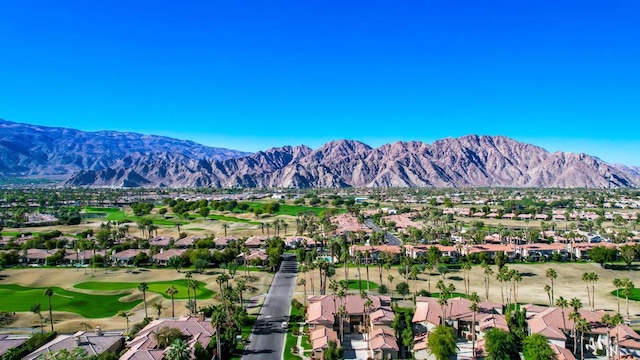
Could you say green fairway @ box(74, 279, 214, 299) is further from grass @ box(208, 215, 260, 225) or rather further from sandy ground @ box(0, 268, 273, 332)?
grass @ box(208, 215, 260, 225)

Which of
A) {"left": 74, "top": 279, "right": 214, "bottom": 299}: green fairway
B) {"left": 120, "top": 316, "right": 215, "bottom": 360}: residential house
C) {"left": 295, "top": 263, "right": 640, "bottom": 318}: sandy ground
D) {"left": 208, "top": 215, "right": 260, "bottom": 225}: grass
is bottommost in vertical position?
{"left": 74, "top": 279, "right": 214, "bottom": 299}: green fairway

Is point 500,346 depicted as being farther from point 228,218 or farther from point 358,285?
point 228,218

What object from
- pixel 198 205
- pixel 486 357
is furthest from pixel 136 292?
pixel 198 205

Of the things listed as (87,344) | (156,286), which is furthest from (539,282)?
(87,344)

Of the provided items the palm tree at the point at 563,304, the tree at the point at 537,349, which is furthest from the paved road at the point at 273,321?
the palm tree at the point at 563,304

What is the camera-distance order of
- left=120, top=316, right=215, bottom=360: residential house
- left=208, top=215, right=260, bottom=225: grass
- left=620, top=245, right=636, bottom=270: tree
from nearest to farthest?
left=120, top=316, right=215, bottom=360: residential house
left=620, top=245, right=636, bottom=270: tree
left=208, top=215, right=260, bottom=225: grass

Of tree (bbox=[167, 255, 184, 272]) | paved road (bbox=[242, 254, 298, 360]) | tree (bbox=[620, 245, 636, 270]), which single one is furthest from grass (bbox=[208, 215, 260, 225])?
tree (bbox=[620, 245, 636, 270])
